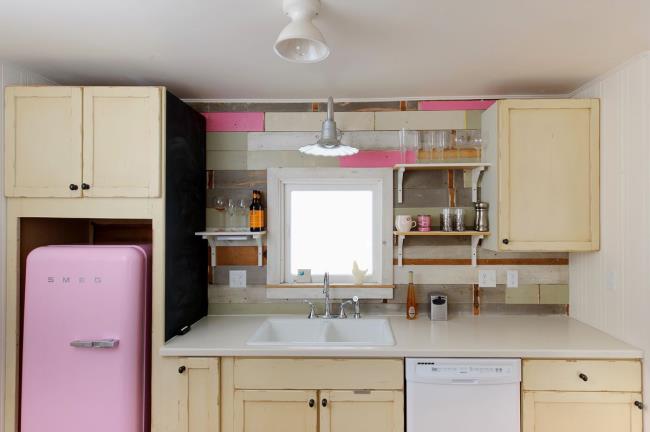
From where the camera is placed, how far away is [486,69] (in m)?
2.05

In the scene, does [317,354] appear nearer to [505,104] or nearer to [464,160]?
[464,160]

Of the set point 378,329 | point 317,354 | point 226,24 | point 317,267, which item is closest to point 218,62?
point 226,24

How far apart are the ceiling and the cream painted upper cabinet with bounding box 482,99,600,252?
21 cm

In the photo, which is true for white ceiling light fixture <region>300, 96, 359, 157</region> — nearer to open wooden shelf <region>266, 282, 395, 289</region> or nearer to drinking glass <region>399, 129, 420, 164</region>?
drinking glass <region>399, 129, 420, 164</region>

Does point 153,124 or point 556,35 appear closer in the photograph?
point 556,35

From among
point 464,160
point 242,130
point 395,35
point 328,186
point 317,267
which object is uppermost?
point 395,35

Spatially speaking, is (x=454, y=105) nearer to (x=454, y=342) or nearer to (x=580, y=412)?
(x=454, y=342)

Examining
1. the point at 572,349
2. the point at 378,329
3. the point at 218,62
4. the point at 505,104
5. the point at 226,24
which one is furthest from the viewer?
the point at 378,329

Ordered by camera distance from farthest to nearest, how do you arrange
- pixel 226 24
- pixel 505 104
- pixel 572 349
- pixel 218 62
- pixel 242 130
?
pixel 242 130 → pixel 505 104 → pixel 218 62 → pixel 572 349 → pixel 226 24

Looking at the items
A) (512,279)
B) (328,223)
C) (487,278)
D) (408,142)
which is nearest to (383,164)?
(408,142)

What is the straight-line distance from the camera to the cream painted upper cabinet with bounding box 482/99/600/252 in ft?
6.98

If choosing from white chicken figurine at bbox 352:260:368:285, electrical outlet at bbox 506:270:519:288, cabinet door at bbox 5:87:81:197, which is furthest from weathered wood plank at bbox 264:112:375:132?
electrical outlet at bbox 506:270:519:288

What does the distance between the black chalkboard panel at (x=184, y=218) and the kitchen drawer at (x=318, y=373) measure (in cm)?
49

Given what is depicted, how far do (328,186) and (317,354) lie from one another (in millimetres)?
1116
